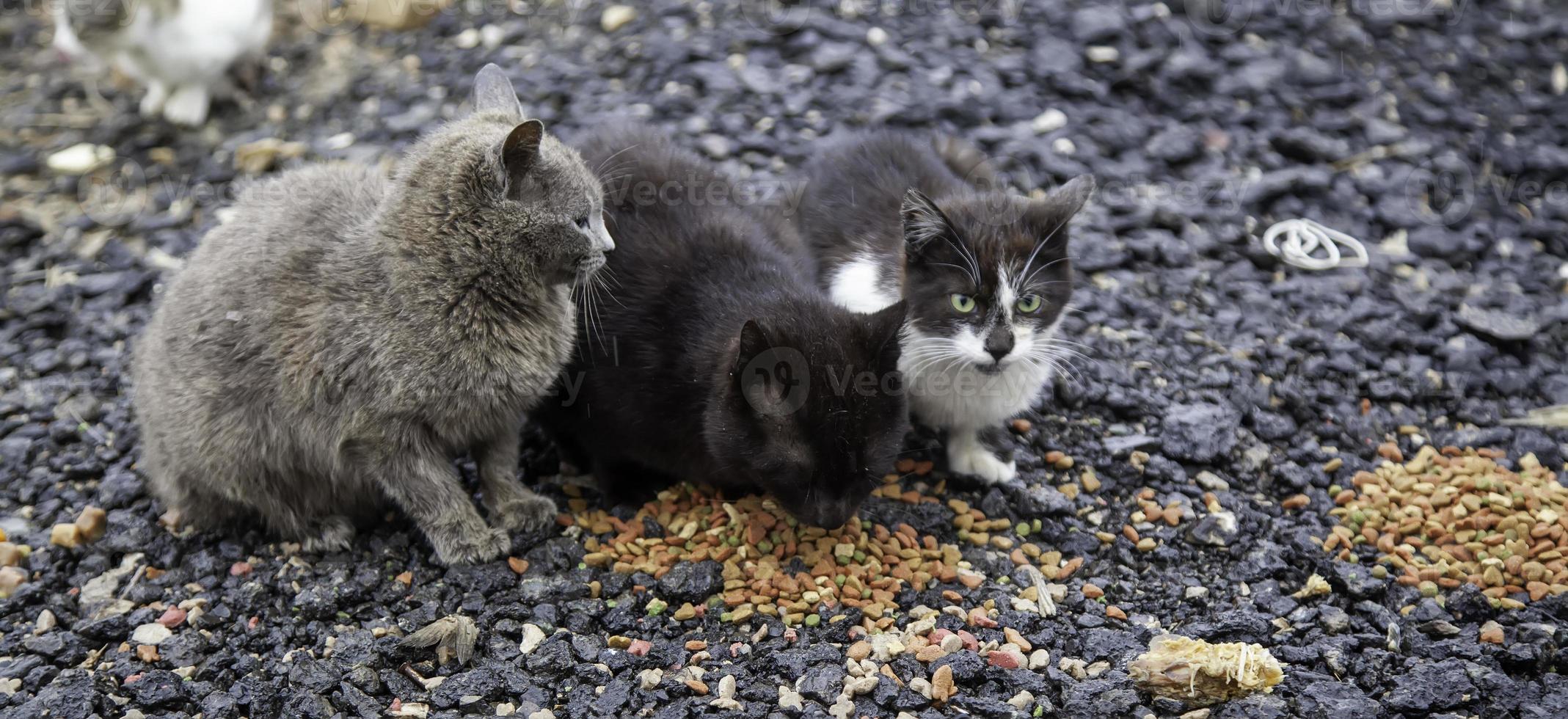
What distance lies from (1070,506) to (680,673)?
1.54 metres

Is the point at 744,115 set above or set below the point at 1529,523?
above

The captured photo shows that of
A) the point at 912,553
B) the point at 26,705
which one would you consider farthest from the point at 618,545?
the point at 26,705

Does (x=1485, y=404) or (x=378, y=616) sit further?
(x=1485, y=404)

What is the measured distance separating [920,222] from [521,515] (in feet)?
5.49

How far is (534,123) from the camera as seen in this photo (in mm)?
3648

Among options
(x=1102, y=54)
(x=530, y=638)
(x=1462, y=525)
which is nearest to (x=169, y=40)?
(x=530, y=638)

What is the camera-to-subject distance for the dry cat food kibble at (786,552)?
4.00m

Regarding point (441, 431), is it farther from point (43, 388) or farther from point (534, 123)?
point (43, 388)

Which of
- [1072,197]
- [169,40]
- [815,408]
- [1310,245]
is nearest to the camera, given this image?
[815,408]

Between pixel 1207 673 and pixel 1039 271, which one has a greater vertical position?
pixel 1039 271

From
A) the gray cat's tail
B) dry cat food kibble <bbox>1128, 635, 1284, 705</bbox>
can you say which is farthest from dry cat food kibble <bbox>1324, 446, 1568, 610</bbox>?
the gray cat's tail

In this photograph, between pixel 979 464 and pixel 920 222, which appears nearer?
pixel 920 222

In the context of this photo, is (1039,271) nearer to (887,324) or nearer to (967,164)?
(887,324)

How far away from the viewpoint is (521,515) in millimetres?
4262
